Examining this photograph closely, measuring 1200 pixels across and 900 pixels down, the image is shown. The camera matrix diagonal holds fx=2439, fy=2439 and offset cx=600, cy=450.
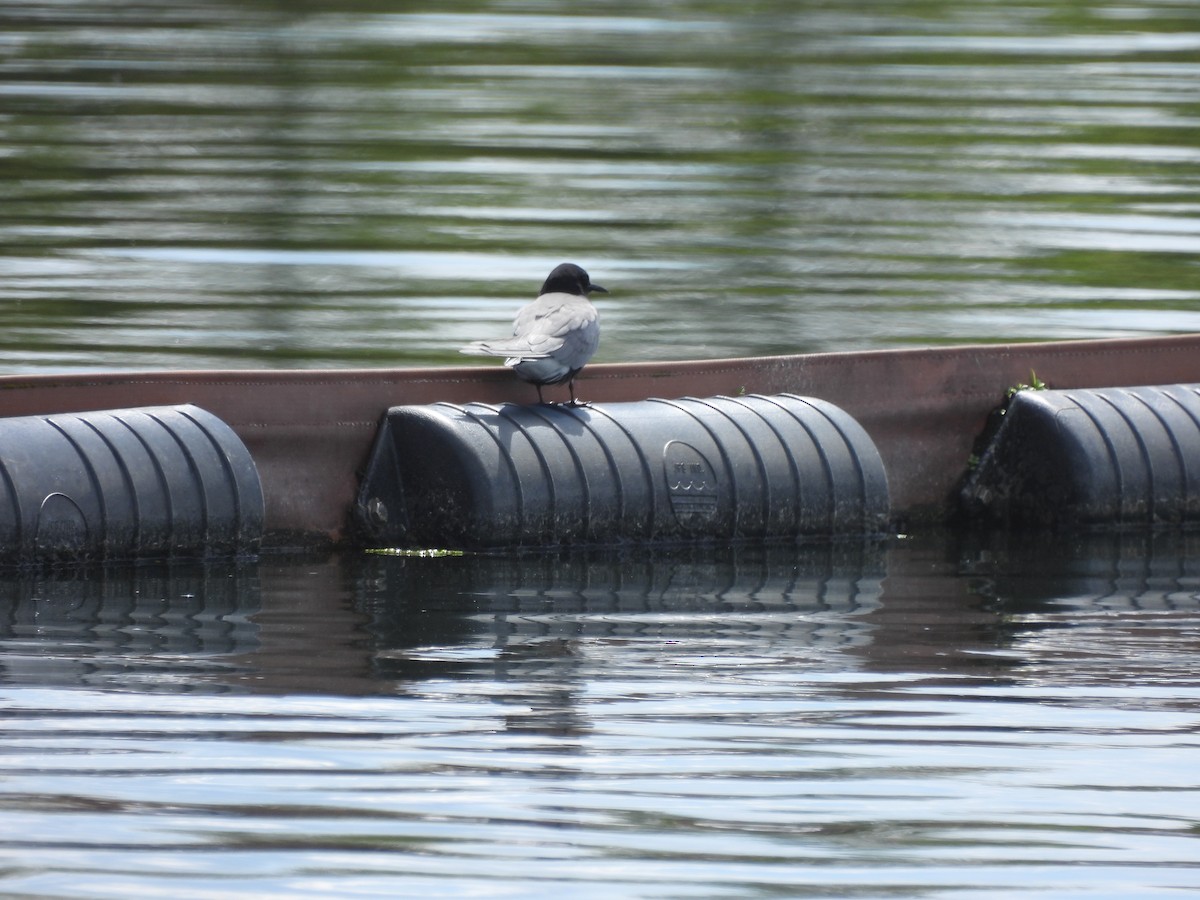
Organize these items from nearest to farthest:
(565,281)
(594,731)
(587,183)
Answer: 1. (594,731)
2. (565,281)
3. (587,183)

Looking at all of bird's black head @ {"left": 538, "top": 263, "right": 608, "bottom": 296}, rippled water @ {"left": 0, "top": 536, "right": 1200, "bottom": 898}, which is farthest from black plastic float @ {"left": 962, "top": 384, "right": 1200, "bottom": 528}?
bird's black head @ {"left": 538, "top": 263, "right": 608, "bottom": 296}

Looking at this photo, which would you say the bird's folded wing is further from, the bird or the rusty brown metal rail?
the rusty brown metal rail

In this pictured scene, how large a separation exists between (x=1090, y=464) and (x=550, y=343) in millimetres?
2637

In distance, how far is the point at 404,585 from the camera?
381 inches

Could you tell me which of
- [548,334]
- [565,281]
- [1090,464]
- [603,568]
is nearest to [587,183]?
[565,281]

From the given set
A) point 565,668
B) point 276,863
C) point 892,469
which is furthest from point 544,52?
point 276,863

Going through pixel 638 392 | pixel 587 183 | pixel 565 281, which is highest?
pixel 587 183

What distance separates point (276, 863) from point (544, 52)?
93.0ft

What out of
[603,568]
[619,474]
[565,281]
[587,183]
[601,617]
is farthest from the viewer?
[587,183]

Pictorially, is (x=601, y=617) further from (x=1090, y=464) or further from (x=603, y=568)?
(x=1090, y=464)

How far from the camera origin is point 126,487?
962 centimetres

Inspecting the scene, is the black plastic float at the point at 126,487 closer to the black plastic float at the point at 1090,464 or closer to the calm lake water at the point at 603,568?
the calm lake water at the point at 603,568

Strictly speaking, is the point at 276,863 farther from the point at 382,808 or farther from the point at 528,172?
the point at 528,172

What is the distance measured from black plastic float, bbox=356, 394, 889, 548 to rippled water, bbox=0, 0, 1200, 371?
4483 mm
